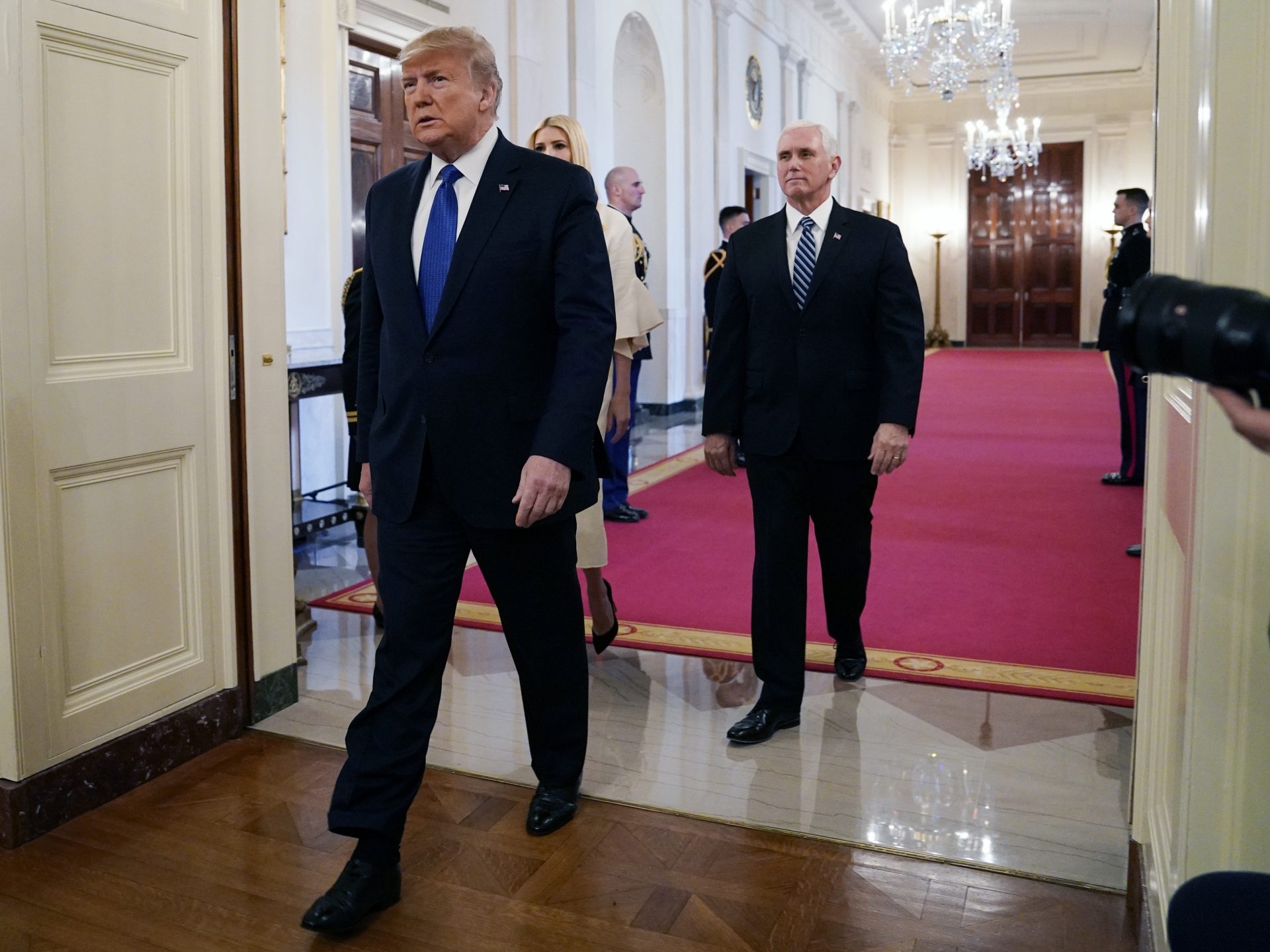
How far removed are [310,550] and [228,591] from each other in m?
2.68

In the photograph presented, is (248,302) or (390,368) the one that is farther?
(248,302)

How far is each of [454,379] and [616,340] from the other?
1.47m

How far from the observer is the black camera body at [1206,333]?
0.85 metres

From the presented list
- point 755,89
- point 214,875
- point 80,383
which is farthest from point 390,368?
point 755,89

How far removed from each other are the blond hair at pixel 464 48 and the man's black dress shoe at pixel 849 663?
212 centimetres

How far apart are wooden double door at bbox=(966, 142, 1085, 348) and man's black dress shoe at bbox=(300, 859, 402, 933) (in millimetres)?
21672

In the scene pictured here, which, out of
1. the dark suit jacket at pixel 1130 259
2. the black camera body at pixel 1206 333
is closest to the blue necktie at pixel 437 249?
the black camera body at pixel 1206 333

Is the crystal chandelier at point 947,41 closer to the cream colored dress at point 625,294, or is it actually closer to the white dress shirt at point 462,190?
the cream colored dress at point 625,294

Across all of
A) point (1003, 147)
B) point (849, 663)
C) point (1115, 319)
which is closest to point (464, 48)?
point (849, 663)

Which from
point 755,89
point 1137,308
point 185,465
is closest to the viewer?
point 1137,308

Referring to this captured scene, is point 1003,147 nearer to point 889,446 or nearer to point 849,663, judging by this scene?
point 849,663

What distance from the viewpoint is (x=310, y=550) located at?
5992 mm

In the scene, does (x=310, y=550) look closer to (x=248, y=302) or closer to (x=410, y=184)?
(x=248, y=302)

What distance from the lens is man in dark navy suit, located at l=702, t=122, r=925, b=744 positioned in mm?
3273
